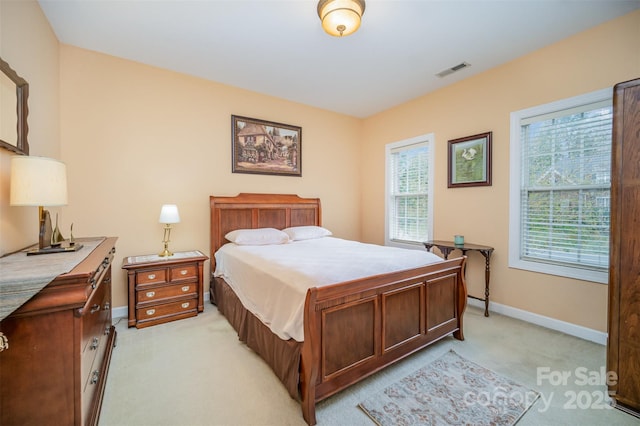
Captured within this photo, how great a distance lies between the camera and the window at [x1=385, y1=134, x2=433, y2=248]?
392cm

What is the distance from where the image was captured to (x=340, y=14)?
2018 mm

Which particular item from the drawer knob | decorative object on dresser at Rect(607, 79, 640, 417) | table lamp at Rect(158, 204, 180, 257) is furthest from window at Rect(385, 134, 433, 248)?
the drawer knob

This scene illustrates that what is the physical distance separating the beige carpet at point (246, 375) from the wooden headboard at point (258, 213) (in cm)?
119

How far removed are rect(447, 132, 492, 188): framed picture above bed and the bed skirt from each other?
2.94m

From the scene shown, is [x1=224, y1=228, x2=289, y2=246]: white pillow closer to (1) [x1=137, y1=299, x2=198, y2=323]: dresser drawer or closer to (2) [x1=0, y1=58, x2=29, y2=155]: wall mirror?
(1) [x1=137, y1=299, x2=198, y2=323]: dresser drawer

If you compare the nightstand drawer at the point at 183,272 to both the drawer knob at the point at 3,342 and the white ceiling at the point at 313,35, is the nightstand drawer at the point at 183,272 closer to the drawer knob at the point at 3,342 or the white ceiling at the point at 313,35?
the drawer knob at the point at 3,342

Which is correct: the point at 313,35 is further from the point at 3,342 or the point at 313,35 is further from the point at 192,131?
the point at 3,342

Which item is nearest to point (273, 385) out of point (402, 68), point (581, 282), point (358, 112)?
point (581, 282)

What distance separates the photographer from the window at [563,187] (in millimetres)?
2422

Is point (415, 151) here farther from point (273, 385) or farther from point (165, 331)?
point (165, 331)

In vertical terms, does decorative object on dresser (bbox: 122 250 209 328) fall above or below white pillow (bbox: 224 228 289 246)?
below

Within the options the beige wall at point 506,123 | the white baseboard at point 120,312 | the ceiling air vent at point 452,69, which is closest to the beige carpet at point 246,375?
the white baseboard at point 120,312

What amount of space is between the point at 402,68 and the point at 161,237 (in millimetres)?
3545

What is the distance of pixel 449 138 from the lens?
11.8 ft
